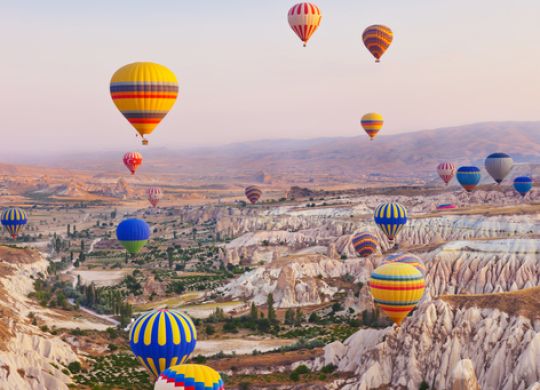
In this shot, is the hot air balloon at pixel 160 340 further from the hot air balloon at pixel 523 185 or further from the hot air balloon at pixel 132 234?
the hot air balloon at pixel 523 185

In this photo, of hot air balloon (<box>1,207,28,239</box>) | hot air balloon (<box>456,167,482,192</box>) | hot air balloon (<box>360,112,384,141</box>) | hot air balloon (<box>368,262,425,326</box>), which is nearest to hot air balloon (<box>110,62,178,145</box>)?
hot air balloon (<box>368,262,425,326</box>)

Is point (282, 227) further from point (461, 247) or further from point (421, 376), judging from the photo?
point (421, 376)

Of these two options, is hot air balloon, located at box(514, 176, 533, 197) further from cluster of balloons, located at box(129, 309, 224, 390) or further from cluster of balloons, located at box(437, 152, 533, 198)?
cluster of balloons, located at box(129, 309, 224, 390)

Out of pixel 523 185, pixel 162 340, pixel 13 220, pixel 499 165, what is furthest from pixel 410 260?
pixel 523 185

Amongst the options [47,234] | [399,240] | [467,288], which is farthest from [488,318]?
[47,234]

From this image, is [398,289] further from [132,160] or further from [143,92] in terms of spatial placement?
[132,160]

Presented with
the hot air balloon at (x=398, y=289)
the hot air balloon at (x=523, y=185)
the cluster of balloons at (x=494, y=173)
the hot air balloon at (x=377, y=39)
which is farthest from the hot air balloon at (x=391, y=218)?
the hot air balloon at (x=523, y=185)
